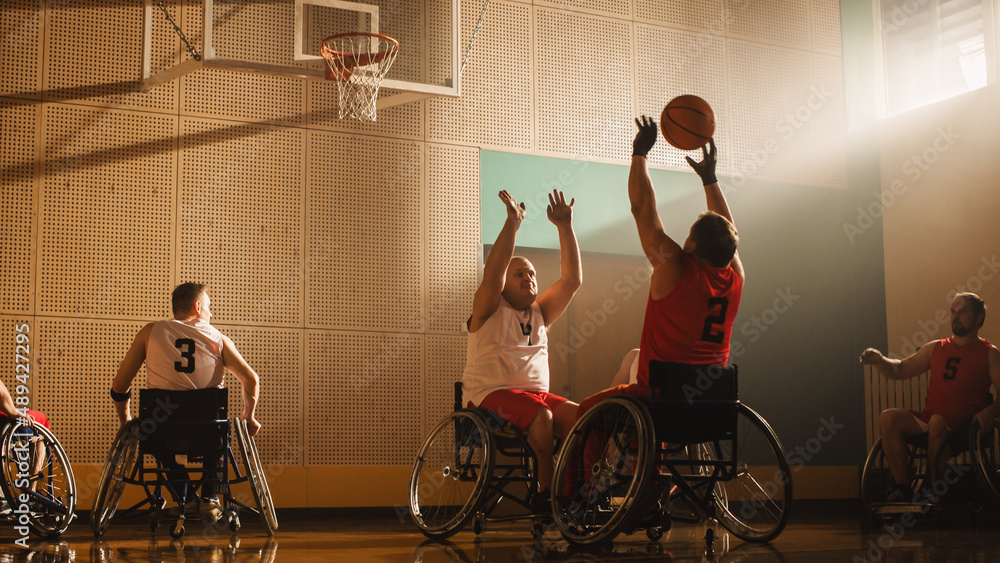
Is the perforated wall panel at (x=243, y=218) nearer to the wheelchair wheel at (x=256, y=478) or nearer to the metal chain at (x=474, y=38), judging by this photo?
the metal chain at (x=474, y=38)

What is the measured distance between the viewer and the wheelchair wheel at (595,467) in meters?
3.13

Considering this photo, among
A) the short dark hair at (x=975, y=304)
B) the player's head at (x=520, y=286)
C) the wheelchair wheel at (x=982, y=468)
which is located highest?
the player's head at (x=520, y=286)

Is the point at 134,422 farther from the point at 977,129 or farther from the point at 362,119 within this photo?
the point at 977,129

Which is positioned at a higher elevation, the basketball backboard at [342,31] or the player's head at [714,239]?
the basketball backboard at [342,31]

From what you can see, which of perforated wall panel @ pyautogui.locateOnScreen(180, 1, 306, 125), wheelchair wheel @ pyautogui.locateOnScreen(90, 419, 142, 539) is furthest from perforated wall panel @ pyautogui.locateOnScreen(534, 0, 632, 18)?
wheelchair wheel @ pyautogui.locateOnScreen(90, 419, 142, 539)

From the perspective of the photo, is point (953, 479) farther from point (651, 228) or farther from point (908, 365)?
point (651, 228)

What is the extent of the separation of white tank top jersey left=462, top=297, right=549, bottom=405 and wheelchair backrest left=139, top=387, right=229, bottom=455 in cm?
108

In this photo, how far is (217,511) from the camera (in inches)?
161

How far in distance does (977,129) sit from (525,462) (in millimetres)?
4711

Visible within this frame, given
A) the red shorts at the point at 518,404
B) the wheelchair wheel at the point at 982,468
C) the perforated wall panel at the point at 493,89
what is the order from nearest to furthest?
the red shorts at the point at 518,404, the wheelchair wheel at the point at 982,468, the perforated wall panel at the point at 493,89

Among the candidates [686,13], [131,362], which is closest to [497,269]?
[131,362]

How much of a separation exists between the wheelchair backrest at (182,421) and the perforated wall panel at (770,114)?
14.5 ft

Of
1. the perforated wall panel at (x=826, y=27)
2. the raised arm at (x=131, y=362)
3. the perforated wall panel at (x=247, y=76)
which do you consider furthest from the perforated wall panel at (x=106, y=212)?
the perforated wall panel at (x=826, y=27)

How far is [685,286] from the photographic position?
10.5 ft
